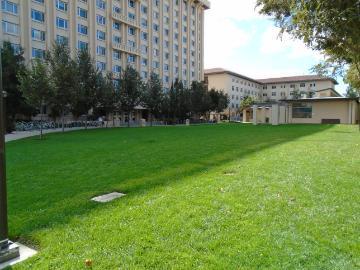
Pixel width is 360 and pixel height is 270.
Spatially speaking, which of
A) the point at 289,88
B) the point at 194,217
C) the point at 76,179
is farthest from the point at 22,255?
the point at 289,88

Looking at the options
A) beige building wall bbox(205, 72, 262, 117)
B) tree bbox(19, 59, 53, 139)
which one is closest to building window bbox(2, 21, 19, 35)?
tree bbox(19, 59, 53, 139)

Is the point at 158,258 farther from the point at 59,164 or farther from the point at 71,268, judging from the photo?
the point at 59,164

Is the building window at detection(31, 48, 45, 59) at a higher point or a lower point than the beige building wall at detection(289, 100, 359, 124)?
higher

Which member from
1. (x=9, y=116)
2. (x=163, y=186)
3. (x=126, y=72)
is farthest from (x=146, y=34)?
(x=163, y=186)

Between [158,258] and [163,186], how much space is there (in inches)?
134

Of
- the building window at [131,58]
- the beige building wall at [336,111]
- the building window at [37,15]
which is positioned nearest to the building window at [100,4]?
the building window at [131,58]

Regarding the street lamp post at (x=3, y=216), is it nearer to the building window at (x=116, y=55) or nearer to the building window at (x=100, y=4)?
the building window at (x=100, y=4)

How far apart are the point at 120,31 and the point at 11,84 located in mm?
31316

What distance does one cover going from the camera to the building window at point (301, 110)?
54.5m

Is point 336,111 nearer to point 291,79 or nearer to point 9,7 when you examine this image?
point 9,7

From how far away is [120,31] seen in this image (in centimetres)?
6031

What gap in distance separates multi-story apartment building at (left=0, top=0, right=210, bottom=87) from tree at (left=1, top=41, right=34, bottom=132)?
Answer: 643 cm

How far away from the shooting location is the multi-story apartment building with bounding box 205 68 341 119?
333ft

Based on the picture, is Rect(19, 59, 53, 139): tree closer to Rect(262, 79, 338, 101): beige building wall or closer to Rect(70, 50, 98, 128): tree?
Rect(70, 50, 98, 128): tree
